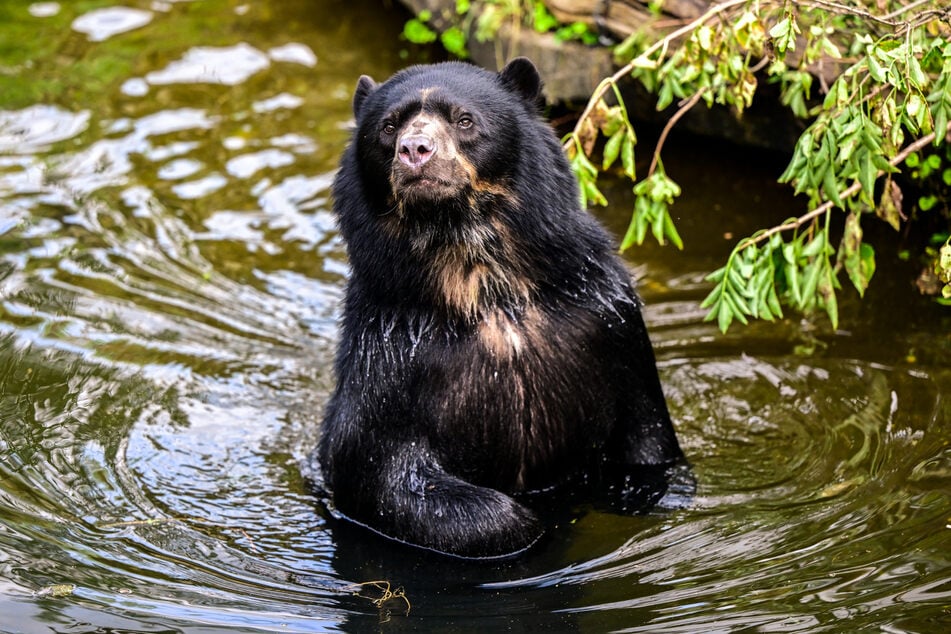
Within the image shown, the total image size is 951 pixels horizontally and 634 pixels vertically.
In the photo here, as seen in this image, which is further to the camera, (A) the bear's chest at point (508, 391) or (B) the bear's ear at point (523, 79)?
(B) the bear's ear at point (523, 79)

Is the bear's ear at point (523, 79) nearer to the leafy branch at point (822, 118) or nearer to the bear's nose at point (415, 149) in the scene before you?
the leafy branch at point (822, 118)

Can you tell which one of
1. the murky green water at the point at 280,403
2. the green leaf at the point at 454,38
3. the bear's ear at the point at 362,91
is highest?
the bear's ear at the point at 362,91

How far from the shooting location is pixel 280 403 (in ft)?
25.1

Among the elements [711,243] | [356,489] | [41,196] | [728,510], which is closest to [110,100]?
[41,196]

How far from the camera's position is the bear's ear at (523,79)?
605 cm

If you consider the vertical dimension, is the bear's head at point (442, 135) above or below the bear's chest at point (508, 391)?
above

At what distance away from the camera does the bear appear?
18.8 ft

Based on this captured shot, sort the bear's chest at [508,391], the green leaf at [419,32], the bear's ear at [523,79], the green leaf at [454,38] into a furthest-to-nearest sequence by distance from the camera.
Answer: the green leaf at [419,32]
the green leaf at [454,38]
the bear's ear at [523,79]
the bear's chest at [508,391]

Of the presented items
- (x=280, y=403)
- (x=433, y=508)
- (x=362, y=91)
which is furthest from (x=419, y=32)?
(x=433, y=508)

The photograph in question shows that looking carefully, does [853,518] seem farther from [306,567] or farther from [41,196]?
[41,196]

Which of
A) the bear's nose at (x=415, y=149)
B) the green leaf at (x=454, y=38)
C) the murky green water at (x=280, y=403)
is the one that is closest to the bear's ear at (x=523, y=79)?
the bear's nose at (x=415, y=149)

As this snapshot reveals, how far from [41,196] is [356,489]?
5.01 meters

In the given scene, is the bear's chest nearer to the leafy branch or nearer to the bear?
the bear

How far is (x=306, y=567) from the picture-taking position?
5.86 meters
